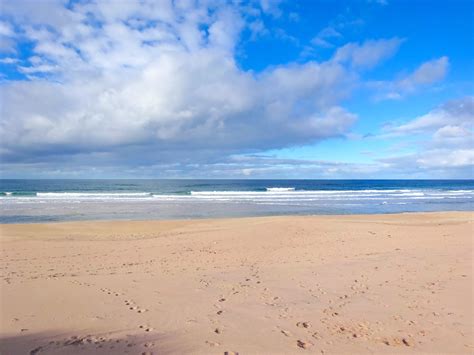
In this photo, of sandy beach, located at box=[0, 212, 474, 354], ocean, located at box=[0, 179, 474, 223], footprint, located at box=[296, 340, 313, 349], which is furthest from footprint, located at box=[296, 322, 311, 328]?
ocean, located at box=[0, 179, 474, 223]

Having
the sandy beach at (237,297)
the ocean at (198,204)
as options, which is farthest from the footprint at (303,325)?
the ocean at (198,204)

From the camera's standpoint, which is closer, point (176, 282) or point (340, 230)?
point (176, 282)

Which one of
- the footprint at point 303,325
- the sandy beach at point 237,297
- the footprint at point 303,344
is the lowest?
→ the footprint at point 303,344

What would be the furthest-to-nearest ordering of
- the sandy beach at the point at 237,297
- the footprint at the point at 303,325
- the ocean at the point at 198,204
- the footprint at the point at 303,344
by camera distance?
the ocean at the point at 198,204 → the footprint at the point at 303,325 → the sandy beach at the point at 237,297 → the footprint at the point at 303,344

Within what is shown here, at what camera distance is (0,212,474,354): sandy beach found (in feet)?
14.3

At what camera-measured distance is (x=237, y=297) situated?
19.8 ft

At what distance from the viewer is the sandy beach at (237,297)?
14.3 ft

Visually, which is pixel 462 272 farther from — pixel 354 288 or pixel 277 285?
pixel 277 285

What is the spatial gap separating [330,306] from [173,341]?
2.80m

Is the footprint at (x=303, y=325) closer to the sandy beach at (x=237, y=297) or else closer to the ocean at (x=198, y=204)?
the sandy beach at (x=237, y=297)

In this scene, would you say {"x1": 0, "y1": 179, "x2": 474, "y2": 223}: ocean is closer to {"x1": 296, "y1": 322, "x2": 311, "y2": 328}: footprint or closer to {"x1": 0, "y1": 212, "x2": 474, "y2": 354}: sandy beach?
{"x1": 0, "y1": 212, "x2": 474, "y2": 354}: sandy beach

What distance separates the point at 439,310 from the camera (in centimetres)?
541

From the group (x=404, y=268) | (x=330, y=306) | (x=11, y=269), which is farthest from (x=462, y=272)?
(x=11, y=269)

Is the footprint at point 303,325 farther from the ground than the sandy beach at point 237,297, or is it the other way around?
the sandy beach at point 237,297
